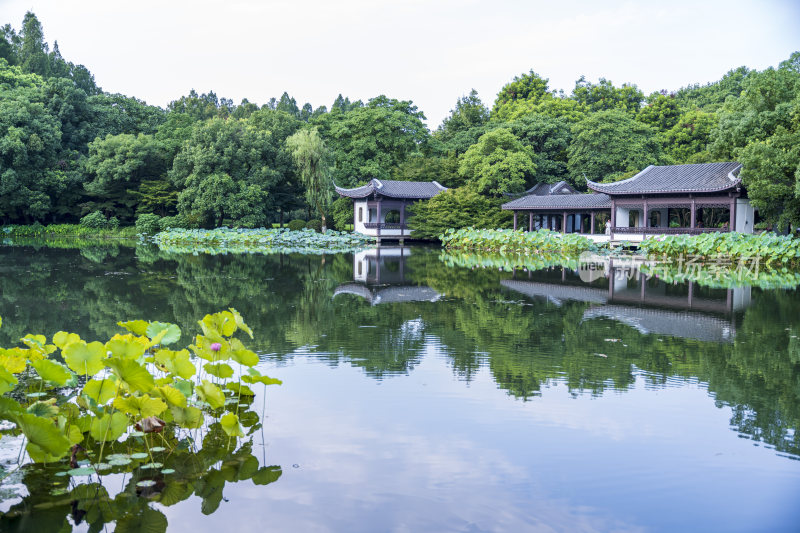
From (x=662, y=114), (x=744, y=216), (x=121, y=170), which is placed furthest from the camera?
(x=662, y=114)

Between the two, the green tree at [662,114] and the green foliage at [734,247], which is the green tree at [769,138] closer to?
the green foliage at [734,247]

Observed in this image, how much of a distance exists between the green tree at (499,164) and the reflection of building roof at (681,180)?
14.6ft

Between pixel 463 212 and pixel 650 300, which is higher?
pixel 463 212

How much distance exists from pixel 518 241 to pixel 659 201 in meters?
5.53

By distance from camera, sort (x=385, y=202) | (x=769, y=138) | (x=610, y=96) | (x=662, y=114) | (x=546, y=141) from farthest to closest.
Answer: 1. (x=610, y=96)
2. (x=662, y=114)
3. (x=546, y=141)
4. (x=385, y=202)
5. (x=769, y=138)

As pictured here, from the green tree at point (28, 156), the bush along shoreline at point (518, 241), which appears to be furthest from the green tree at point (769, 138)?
the green tree at point (28, 156)

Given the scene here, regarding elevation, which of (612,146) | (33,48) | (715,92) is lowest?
(612,146)

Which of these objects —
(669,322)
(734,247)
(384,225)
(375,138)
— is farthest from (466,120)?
(669,322)

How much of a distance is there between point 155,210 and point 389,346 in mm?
34526

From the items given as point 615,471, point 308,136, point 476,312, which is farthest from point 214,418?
point 308,136

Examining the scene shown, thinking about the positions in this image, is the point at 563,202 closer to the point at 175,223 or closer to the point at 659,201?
the point at 659,201

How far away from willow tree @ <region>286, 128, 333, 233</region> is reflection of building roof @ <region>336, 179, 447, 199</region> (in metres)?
0.93

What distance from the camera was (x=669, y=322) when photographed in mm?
8641

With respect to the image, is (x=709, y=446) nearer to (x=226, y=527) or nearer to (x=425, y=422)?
(x=425, y=422)
